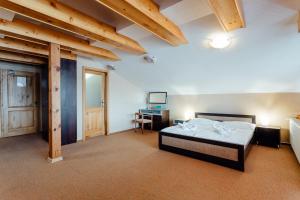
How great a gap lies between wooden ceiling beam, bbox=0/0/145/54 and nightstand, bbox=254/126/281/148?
3892 millimetres

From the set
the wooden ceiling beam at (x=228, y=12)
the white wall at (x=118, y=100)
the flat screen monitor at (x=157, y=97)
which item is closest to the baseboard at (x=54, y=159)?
the white wall at (x=118, y=100)

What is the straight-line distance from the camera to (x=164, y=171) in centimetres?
266

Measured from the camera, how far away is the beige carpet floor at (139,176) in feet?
6.75

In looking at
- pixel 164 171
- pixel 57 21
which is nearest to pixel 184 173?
pixel 164 171

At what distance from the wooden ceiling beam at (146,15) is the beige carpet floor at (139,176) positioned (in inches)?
88.3

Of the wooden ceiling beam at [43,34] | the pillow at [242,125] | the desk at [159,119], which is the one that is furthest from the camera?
the desk at [159,119]

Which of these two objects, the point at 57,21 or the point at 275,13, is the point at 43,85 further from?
the point at 275,13

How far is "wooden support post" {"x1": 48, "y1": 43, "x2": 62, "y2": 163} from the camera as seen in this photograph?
297 centimetres

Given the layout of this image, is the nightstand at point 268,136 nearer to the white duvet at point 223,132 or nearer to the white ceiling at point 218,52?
the white duvet at point 223,132

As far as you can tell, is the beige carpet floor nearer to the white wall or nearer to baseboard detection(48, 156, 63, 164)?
baseboard detection(48, 156, 63, 164)

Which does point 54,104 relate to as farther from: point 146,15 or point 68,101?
point 146,15

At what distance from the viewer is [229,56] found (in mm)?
3258

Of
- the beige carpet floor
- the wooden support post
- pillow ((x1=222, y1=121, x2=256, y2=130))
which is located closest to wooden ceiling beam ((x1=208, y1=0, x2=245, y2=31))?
the beige carpet floor

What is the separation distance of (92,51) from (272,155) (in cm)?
448
